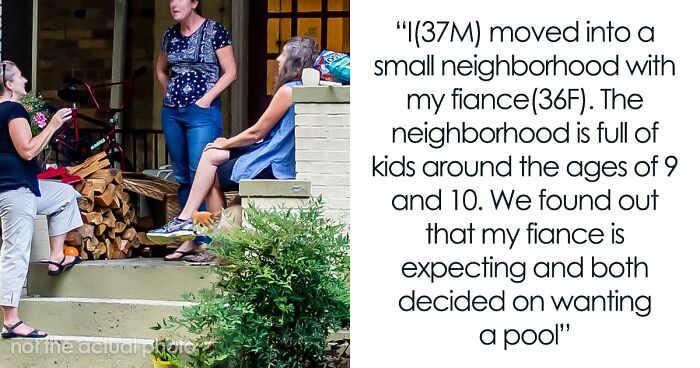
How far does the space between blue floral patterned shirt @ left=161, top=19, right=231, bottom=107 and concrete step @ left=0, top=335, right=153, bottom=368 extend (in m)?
1.62

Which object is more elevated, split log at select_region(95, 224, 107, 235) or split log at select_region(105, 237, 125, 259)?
split log at select_region(95, 224, 107, 235)

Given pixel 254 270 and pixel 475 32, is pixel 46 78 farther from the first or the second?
pixel 475 32

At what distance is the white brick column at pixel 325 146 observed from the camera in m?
7.16

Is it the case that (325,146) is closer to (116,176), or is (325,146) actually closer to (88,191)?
(88,191)

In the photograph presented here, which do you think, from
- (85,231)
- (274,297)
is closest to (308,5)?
(85,231)

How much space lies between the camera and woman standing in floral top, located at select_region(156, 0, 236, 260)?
788 centimetres

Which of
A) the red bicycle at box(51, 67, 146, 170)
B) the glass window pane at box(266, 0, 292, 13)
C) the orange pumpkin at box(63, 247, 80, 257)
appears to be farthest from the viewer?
the glass window pane at box(266, 0, 292, 13)

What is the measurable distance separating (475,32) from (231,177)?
14.7ft

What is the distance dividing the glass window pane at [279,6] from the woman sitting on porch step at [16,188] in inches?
156

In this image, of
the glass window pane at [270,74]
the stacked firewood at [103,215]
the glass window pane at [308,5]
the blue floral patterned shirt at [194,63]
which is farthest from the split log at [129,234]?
the glass window pane at [308,5]

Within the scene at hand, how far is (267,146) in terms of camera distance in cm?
746

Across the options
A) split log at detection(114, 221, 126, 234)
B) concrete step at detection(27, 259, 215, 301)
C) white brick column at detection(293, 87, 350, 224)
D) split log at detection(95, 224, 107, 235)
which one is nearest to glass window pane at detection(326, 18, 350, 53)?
split log at detection(114, 221, 126, 234)

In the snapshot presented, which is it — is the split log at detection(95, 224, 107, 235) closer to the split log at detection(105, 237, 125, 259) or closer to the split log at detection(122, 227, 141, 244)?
the split log at detection(105, 237, 125, 259)

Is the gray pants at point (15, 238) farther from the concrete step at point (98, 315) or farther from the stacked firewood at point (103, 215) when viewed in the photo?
the stacked firewood at point (103, 215)
